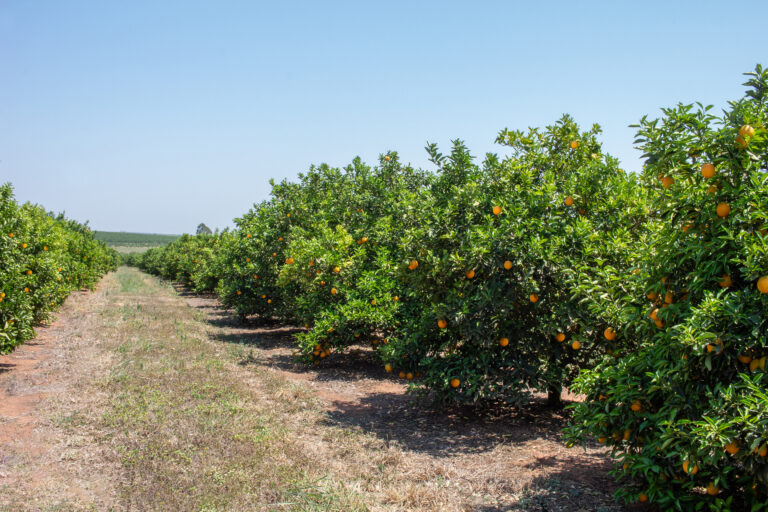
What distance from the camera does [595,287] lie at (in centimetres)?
446

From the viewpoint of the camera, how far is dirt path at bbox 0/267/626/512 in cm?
448

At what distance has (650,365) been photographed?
3.67 meters

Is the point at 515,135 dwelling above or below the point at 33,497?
above

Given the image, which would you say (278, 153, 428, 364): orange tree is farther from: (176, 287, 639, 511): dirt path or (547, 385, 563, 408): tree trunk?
(547, 385, 563, 408): tree trunk

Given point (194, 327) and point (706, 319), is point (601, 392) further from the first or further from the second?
point (194, 327)

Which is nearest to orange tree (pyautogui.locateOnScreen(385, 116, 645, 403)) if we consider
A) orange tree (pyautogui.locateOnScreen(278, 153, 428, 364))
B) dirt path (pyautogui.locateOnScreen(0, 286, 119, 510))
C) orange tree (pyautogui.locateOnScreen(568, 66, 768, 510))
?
orange tree (pyautogui.locateOnScreen(278, 153, 428, 364))

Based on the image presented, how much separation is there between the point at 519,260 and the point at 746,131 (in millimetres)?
A: 2834

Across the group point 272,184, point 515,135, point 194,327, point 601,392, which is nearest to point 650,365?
point 601,392

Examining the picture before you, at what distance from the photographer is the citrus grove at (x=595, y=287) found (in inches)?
122

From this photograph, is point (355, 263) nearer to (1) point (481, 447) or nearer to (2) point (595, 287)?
(1) point (481, 447)

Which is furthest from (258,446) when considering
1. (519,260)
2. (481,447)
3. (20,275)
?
(20,275)

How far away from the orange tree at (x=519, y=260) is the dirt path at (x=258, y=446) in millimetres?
919

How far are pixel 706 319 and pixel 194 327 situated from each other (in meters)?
16.1

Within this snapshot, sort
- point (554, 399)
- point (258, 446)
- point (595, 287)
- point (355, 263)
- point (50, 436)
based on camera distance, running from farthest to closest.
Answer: point (355, 263) → point (554, 399) → point (50, 436) → point (258, 446) → point (595, 287)
